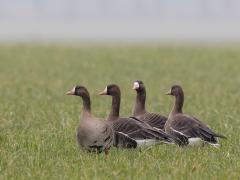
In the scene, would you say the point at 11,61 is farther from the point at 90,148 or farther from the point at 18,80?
the point at 90,148

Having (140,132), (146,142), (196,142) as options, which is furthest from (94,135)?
(196,142)

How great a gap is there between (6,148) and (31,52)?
131 ft

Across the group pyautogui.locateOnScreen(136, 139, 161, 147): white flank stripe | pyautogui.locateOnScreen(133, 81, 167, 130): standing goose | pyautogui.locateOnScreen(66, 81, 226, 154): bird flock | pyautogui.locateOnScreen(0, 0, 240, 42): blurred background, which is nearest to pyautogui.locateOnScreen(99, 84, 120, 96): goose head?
pyautogui.locateOnScreen(66, 81, 226, 154): bird flock

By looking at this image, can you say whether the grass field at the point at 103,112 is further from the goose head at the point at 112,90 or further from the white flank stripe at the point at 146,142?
the goose head at the point at 112,90

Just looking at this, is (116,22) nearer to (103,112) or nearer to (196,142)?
(103,112)

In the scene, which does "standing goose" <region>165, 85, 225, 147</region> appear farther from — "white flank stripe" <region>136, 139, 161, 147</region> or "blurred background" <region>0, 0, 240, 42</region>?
"blurred background" <region>0, 0, 240, 42</region>

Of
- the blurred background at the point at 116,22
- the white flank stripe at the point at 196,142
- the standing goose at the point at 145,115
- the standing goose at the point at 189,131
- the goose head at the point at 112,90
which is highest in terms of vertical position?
the blurred background at the point at 116,22

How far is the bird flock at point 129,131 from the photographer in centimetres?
1266

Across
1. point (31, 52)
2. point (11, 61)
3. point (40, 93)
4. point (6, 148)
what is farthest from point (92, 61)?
point (6, 148)

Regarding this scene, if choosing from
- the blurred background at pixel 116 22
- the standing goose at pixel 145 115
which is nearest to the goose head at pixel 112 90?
the standing goose at pixel 145 115

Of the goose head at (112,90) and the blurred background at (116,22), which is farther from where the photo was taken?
the blurred background at (116,22)

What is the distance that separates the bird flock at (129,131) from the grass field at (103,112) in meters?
0.18

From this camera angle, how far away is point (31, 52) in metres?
53.0

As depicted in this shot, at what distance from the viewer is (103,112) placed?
19.5 m
